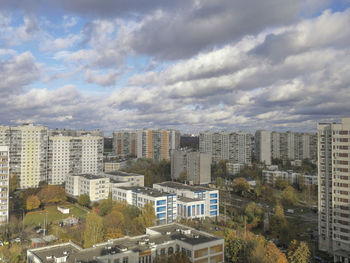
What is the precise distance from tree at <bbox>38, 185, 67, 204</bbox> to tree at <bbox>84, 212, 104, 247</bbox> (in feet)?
34.9

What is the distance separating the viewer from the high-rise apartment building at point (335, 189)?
1450cm

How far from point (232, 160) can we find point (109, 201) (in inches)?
1057

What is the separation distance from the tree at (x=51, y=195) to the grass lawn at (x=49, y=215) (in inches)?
22.7

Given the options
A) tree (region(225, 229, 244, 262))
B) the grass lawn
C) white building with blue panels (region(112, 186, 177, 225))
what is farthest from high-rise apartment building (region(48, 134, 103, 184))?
tree (region(225, 229, 244, 262))

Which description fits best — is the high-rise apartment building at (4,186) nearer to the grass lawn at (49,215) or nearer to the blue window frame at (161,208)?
the grass lawn at (49,215)

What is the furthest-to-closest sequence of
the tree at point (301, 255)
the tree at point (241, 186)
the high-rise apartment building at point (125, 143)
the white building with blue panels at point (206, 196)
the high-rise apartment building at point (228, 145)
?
the high-rise apartment building at point (125, 143) → the high-rise apartment building at point (228, 145) → the tree at point (241, 186) → the white building with blue panels at point (206, 196) → the tree at point (301, 255)

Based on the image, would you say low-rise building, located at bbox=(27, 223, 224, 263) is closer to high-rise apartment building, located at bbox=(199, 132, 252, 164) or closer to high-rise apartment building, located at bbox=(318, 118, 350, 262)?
high-rise apartment building, located at bbox=(318, 118, 350, 262)

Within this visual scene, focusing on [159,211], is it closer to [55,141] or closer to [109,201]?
[109,201]

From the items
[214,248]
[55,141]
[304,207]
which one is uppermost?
[55,141]

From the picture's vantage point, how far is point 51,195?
2489 cm

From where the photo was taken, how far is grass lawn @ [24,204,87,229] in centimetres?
2049

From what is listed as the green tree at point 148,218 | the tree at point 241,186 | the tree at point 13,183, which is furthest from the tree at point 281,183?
the tree at point 13,183

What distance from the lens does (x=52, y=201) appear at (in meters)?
24.9

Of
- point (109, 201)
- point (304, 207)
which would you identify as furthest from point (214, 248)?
point (304, 207)
